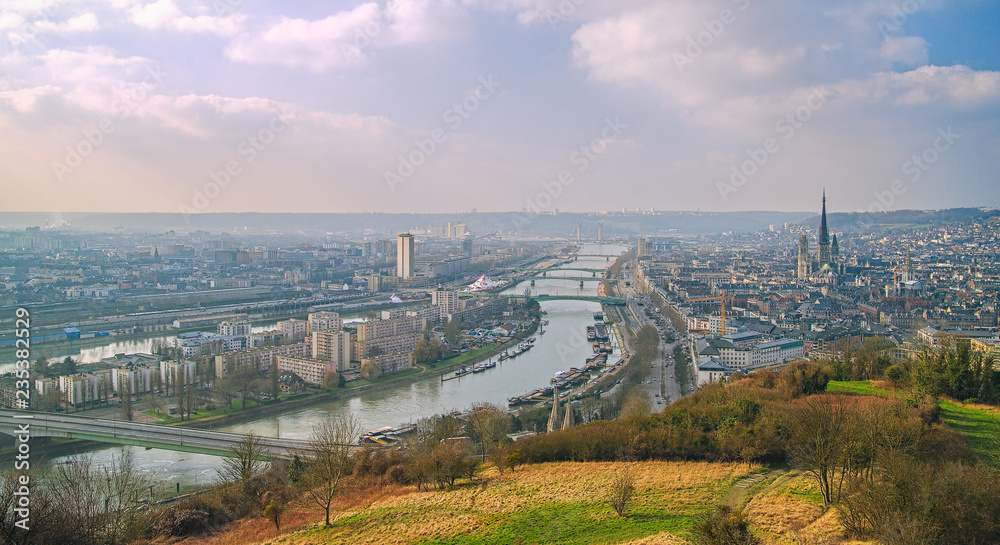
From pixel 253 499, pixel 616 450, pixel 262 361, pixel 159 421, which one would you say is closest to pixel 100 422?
pixel 159 421

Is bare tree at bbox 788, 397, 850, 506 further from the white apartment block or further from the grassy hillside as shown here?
the white apartment block

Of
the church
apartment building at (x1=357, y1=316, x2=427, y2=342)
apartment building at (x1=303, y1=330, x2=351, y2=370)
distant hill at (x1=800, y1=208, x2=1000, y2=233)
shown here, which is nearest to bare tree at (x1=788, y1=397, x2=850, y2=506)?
apartment building at (x1=303, y1=330, x2=351, y2=370)

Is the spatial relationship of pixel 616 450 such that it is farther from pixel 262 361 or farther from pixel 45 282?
pixel 45 282

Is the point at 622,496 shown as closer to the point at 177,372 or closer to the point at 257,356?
the point at 177,372

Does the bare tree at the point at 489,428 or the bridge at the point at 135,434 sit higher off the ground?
the bare tree at the point at 489,428

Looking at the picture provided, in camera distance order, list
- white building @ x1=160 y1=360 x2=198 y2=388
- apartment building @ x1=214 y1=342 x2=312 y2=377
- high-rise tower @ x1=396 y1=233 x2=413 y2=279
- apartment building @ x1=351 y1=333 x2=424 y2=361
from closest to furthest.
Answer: white building @ x1=160 y1=360 x2=198 y2=388 → apartment building @ x1=214 y1=342 x2=312 y2=377 → apartment building @ x1=351 y1=333 x2=424 y2=361 → high-rise tower @ x1=396 y1=233 x2=413 y2=279

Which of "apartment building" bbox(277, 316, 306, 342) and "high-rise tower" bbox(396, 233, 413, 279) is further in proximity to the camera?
"high-rise tower" bbox(396, 233, 413, 279)

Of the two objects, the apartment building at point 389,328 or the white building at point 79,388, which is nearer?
the white building at point 79,388

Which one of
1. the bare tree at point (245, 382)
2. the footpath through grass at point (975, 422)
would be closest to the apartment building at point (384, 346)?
the bare tree at point (245, 382)

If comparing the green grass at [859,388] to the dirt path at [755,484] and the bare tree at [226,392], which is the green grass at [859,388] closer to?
the dirt path at [755,484]
